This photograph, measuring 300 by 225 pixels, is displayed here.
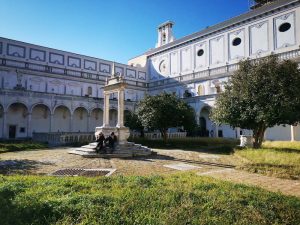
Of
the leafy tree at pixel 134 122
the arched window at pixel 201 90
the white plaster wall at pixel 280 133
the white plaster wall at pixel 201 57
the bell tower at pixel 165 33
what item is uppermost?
the bell tower at pixel 165 33

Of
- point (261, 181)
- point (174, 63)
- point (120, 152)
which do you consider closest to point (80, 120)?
point (174, 63)

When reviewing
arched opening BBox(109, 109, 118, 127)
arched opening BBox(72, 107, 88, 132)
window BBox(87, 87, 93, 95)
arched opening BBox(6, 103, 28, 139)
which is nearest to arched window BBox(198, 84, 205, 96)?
arched opening BBox(109, 109, 118, 127)

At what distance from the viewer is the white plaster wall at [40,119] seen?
37000 mm

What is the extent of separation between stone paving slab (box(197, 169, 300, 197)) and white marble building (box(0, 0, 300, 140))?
2317 cm

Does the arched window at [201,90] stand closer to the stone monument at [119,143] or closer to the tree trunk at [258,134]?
the tree trunk at [258,134]

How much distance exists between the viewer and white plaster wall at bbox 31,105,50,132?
3700 centimetres

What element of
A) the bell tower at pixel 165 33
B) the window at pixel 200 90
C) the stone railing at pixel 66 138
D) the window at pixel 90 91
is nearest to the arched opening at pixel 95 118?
the window at pixel 90 91

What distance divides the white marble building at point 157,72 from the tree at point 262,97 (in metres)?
15.5

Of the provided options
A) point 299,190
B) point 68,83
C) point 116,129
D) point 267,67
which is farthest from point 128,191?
point 68,83

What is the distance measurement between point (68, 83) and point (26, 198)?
3951 centimetres

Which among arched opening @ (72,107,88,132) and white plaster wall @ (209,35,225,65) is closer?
white plaster wall @ (209,35,225,65)

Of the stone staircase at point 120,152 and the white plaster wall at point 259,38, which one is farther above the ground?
the white plaster wall at point 259,38

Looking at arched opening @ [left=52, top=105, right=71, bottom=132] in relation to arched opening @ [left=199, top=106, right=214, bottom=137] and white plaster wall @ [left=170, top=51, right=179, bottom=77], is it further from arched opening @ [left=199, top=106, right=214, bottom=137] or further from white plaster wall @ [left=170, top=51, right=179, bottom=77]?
arched opening @ [left=199, top=106, right=214, bottom=137]

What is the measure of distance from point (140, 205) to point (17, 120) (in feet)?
116
